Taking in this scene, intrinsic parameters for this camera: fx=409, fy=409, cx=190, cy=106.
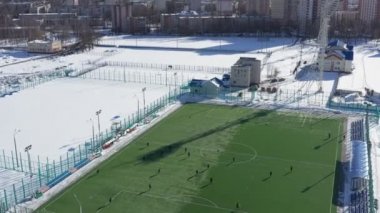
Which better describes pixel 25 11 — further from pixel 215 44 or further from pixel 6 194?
pixel 6 194

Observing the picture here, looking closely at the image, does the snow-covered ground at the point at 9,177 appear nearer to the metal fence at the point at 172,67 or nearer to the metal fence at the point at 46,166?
the metal fence at the point at 46,166

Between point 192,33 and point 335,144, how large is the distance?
1955 inches

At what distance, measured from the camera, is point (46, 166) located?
63.4 ft

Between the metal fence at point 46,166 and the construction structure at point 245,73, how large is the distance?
10202mm

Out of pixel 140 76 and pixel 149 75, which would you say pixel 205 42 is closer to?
pixel 149 75

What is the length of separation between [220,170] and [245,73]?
1478 cm

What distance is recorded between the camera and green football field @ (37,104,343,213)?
16438 mm

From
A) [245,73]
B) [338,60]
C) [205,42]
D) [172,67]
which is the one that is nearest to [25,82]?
[172,67]

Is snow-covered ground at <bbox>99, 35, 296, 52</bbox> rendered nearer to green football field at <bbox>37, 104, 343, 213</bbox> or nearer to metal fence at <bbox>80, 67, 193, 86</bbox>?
metal fence at <bbox>80, 67, 193, 86</bbox>

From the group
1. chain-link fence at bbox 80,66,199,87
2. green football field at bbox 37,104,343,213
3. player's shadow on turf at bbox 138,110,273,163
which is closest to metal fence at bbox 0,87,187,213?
green football field at bbox 37,104,343,213

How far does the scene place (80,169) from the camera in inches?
765

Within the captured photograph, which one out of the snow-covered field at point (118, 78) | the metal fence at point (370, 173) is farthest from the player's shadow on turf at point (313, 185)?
the snow-covered field at point (118, 78)

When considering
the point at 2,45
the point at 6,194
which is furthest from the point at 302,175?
the point at 2,45

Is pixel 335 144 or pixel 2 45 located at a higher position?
pixel 2 45
